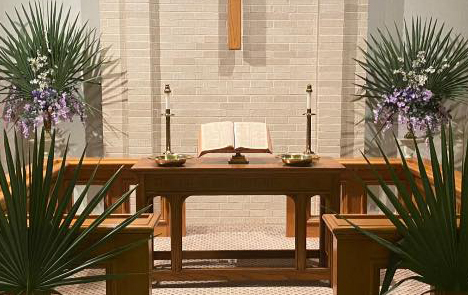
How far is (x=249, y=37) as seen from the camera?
6.25 metres

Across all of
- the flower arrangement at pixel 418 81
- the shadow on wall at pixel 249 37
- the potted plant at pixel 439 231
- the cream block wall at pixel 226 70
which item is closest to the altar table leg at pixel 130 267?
the potted plant at pixel 439 231

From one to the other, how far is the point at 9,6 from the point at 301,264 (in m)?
4.18

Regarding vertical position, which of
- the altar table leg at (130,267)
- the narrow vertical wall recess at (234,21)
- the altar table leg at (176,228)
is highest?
the narrow vertical wall recess at (234,21)

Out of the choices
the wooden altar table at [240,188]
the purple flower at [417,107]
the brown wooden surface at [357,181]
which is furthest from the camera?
the purple flower at [417,107]

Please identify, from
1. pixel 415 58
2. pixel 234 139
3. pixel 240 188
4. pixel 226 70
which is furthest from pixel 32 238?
pixel 415 58

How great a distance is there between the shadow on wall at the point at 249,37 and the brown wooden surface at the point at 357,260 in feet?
13.1

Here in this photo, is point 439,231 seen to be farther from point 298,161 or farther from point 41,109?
point 41,109

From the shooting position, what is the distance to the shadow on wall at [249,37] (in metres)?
6.21

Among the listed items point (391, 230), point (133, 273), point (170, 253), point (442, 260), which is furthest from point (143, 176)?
point (442, 260)

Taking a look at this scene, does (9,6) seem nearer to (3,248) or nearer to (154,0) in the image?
(154,0)

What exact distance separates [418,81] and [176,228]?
282cm

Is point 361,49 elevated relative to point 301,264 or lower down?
elevated

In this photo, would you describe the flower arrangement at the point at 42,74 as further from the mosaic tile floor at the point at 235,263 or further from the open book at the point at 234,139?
the open book at the point at 234,139

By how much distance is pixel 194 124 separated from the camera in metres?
6.35
